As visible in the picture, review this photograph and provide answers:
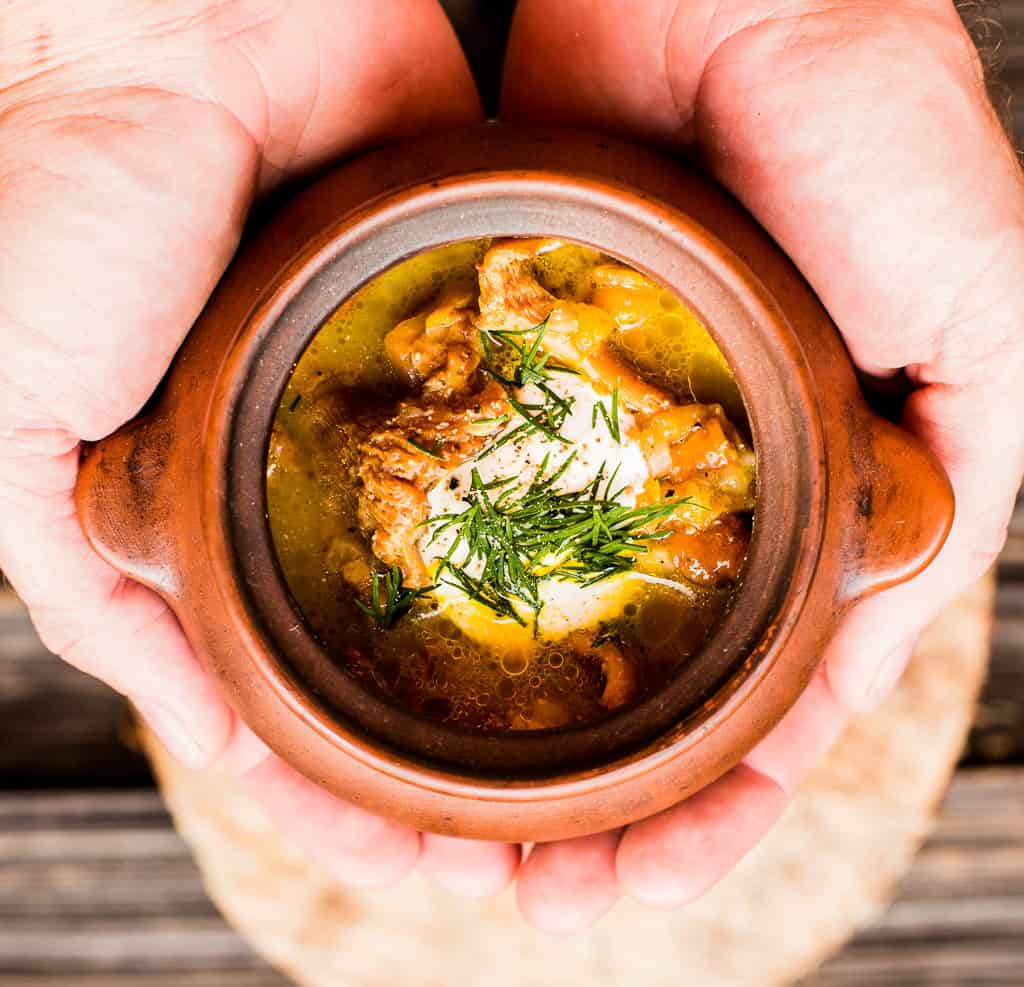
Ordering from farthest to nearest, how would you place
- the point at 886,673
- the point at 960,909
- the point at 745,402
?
1. the point at 960,909
2. the point at 886,673
3. the point at 745,402

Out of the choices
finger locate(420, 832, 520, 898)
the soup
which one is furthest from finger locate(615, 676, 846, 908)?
the soup

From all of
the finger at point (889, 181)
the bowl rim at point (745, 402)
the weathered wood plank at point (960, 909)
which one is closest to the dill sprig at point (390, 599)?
the bowl rim at point (745, 402)

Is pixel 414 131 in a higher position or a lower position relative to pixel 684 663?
higher

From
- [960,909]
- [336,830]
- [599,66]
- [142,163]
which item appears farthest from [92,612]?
[960,909]

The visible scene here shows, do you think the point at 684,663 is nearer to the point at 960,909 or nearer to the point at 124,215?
the point at 124,215

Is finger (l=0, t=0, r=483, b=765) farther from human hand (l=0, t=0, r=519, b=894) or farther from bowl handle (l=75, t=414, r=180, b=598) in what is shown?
bowl handle (l=75, t=414, r=180, b=598)

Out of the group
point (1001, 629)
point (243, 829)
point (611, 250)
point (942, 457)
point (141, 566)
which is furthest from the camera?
point (1001, 629)

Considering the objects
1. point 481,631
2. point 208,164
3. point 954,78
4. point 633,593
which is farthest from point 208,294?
point 954,78

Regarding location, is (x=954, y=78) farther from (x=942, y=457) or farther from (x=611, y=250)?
(x=611, y=250)
